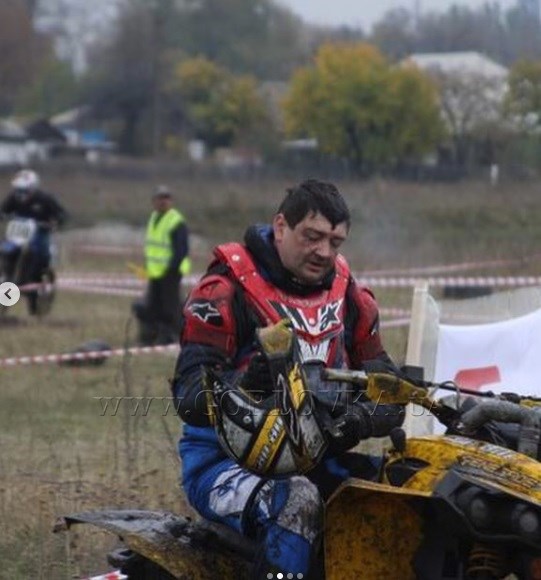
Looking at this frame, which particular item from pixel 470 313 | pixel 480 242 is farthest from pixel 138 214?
pixel 470 313

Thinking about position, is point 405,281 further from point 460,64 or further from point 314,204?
point 460,64

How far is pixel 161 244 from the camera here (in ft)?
54.7

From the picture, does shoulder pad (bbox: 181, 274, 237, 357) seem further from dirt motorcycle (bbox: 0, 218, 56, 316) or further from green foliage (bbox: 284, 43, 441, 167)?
green foliage (bbox: 284, 43, 441, 167)

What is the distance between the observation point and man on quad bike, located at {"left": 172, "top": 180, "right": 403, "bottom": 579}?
475 cm

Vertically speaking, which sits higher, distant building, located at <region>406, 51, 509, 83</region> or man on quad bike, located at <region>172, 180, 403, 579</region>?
distant building, located at <region>406, 51, 509, 83</region>

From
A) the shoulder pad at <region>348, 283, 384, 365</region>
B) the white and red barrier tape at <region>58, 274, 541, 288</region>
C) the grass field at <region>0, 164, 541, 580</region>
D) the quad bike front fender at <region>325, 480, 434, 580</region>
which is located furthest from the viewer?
the white and red barrier tape at <region>58, 274, 541, 288</region>

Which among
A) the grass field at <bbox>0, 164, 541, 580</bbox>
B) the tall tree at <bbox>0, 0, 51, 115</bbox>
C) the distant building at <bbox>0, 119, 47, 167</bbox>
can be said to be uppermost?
the tall tree at <bbox>0, 0, 51, 115</bbox>

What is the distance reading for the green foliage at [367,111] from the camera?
32.0 m

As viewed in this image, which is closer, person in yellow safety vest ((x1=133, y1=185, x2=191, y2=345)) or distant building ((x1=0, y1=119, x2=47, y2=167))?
person in yellow safety vest ((x1=133, y1=185, x2=191, y2=345))

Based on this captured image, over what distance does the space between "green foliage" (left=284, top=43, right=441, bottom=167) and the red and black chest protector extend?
2530 cm

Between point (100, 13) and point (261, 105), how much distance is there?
2254 cm

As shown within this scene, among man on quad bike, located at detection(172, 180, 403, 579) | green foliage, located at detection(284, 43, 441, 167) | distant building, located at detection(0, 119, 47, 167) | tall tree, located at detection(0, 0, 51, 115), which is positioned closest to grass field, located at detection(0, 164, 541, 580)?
green foliage, located at detection(284, 43, 441, 167)

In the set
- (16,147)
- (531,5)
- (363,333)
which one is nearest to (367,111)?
(531,5)

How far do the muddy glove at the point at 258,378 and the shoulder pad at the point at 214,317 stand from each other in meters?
0.40
